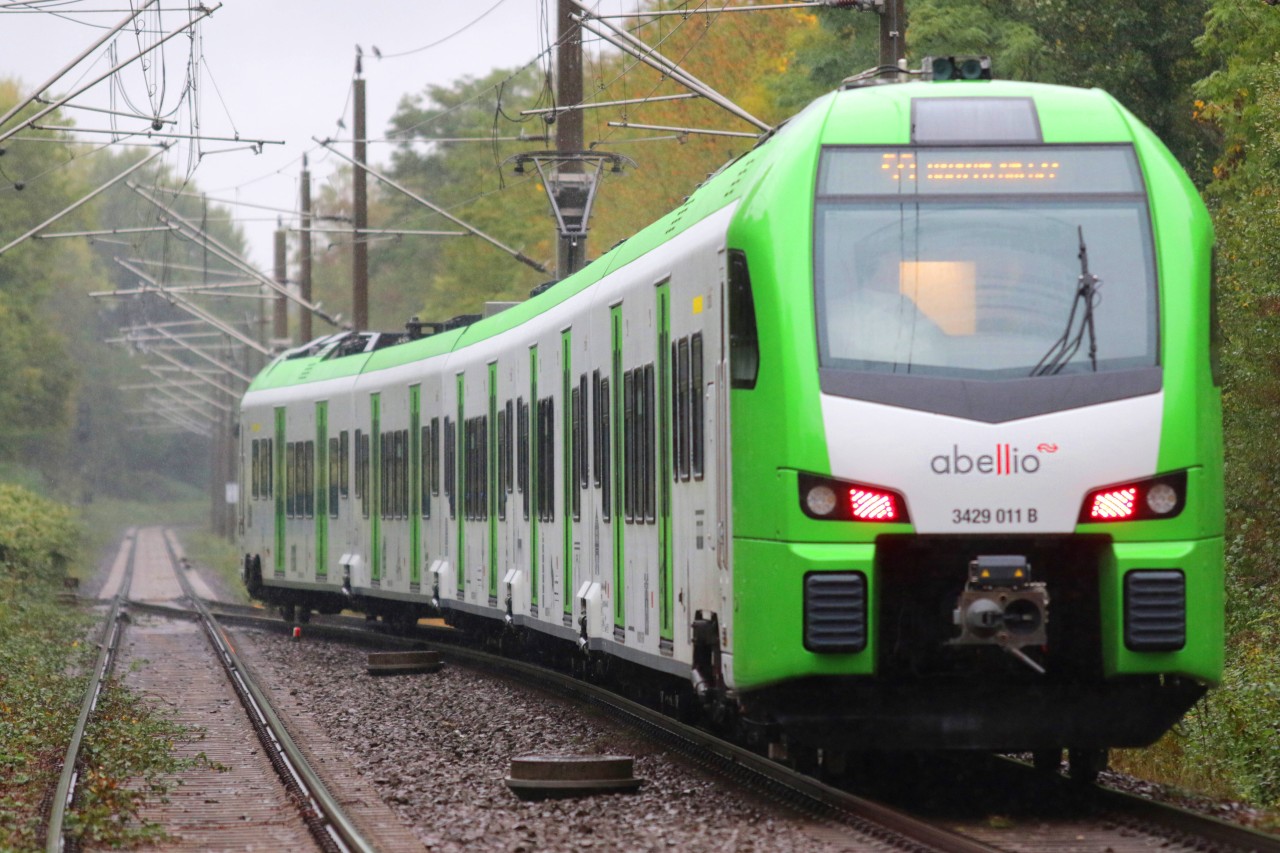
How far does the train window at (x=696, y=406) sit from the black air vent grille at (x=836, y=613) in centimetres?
196

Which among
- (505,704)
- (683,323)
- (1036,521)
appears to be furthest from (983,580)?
(505,704)

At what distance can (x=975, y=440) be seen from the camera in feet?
32.5

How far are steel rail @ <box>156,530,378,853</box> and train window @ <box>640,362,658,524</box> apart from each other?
8.47ft

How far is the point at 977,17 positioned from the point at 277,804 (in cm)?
2342

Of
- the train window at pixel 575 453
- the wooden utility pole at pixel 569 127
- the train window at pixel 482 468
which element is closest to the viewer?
the train window at pixel 575 453

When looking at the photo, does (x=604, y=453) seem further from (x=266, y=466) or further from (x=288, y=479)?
(x=266, y=466)

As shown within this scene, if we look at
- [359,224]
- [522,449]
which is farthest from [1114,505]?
[359,224]

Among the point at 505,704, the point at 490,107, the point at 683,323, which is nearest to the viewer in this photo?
the point at 683,323

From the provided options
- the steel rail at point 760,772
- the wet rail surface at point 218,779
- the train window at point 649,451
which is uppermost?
the train window at point 649,451

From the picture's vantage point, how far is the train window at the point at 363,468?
28484 mm

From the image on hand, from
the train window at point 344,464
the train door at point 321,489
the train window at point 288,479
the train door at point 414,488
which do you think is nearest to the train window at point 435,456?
the train door at point 414,488

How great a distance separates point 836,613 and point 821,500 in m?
0.51

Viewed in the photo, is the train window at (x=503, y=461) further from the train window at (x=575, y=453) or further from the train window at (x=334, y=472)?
the train window at (x=334, y=472)

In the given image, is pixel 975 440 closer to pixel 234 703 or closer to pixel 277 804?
pixel 277 804
